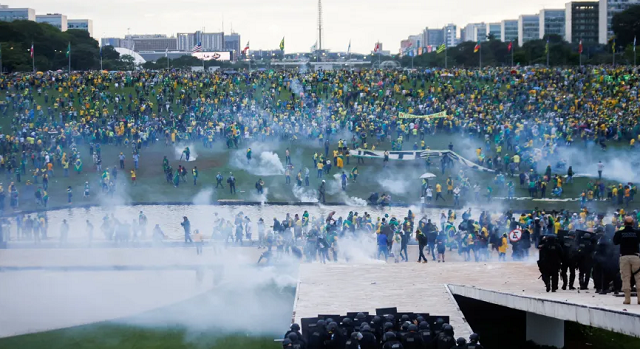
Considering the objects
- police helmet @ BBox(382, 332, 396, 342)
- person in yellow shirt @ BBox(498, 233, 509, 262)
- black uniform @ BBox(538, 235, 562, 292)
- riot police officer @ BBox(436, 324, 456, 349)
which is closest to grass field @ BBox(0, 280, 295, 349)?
black uniform @ BBox(538, 235, 562, 292)

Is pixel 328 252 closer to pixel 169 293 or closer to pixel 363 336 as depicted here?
pixel 169 293

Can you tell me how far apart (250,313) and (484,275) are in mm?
5801

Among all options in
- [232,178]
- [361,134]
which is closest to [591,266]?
[232,178]

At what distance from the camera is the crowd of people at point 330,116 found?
44.5m

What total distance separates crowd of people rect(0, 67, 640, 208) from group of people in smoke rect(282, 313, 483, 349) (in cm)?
2715

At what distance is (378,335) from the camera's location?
13.8m

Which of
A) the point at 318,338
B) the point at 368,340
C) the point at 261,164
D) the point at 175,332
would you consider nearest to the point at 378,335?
the point at 368,340

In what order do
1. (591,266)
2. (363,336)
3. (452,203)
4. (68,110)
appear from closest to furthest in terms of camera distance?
(363,336) → (591,266) → (452,203) → (68,110)

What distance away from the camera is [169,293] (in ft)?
82.5

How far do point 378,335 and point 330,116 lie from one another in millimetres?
40250

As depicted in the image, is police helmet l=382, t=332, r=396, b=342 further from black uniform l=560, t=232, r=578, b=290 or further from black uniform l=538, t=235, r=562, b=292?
black uniform l=560, t=232, r=578, b=290

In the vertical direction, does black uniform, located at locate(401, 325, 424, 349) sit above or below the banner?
below

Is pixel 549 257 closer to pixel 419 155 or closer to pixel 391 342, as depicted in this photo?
pixel 391 342

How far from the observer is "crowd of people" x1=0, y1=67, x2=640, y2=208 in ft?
146
